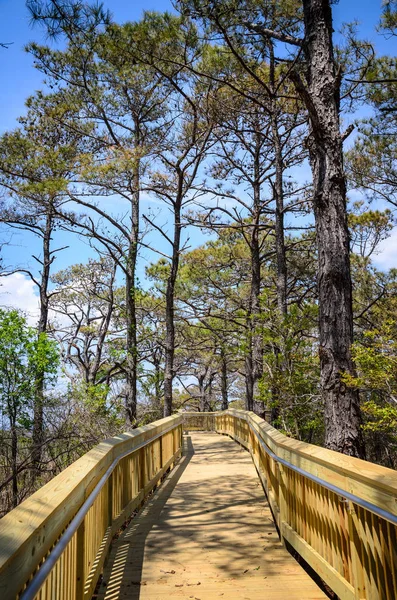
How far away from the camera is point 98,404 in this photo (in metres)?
16.3

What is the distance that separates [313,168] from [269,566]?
4076 millimetres

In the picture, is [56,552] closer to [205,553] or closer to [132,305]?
[205,553]

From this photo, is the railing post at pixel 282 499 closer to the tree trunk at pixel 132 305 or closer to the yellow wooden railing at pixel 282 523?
the yellow wooden railing at pixel 282 523

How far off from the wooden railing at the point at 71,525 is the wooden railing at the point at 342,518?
1305 millimetres

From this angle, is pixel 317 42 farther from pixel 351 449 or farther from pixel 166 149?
pixel 166 149

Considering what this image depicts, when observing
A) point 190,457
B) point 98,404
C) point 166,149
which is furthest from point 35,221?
point 190,457

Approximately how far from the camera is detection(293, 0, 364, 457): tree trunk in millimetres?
5109

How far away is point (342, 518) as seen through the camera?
2.85 m

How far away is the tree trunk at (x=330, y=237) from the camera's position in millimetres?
5109

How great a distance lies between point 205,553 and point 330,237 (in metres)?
3.27

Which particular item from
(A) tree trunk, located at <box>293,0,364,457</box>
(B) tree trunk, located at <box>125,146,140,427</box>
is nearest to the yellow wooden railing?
(A) tree trunk, located at <box>293,0,364,457</box>

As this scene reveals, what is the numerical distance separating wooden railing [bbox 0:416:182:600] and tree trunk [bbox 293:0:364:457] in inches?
81.6

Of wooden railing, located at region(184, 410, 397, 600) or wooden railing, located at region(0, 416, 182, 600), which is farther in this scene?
wooden railing, located at region(184, 410, 397, 600)

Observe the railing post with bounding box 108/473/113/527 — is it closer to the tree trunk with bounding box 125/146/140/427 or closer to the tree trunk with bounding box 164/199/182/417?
the tree trunk with bounding box 125/146/140/427
